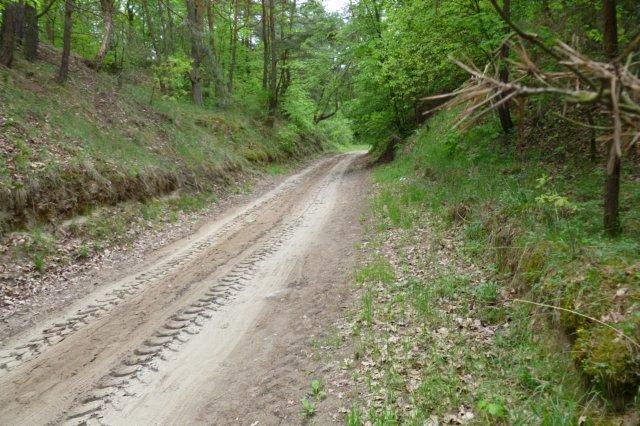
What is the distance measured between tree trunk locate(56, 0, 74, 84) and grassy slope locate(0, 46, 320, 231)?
15.6 inches

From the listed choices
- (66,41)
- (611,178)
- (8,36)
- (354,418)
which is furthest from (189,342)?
(8,36)

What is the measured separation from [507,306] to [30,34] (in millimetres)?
17057

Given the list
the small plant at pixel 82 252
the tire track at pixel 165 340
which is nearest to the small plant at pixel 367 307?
the tire track at pixel 165 340

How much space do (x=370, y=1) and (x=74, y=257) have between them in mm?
18185

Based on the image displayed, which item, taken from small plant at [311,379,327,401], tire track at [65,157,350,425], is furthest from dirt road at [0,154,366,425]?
small plant at [311,379,327,401]

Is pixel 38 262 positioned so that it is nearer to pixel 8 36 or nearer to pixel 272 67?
pixel 8 36

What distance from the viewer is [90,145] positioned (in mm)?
11625

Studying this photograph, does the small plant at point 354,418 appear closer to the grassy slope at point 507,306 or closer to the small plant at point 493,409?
the grassy slope at point 507,306

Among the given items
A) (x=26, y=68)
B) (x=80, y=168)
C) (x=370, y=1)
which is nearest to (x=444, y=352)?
(x=80, y=168)

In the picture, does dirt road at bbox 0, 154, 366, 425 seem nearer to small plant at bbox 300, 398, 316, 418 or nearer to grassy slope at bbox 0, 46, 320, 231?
small plant at bbox 300, 398, 316, 418

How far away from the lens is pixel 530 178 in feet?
26.1

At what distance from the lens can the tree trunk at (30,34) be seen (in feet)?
45.7

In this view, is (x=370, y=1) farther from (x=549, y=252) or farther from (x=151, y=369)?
(x=151, y=369)

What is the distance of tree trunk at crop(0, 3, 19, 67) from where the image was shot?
1217 cm
